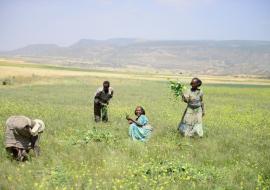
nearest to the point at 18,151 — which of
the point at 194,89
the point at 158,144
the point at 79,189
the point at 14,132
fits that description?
the point at 14,132

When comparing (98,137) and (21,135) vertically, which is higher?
(21,135)

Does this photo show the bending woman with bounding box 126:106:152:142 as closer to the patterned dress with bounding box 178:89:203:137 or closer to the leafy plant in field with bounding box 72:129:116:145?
the leafy plant in field with bounding box 72:129:116:145

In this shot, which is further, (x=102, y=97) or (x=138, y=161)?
(x=102, y=97)

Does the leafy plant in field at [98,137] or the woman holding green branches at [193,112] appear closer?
the leafy plant in field at [98,137]

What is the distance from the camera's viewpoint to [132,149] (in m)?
11.7

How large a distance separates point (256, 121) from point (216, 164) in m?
10.9

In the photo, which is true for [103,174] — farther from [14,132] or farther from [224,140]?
[224,140]

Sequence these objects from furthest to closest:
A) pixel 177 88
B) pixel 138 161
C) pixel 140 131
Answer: pixel 177 88
pixel 140 131
pixel 138 161

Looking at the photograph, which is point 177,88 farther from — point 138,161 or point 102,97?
point 138,161

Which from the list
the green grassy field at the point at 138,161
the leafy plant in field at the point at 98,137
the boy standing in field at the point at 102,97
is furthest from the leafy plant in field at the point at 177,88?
the boy standing in field at the point at 102,97

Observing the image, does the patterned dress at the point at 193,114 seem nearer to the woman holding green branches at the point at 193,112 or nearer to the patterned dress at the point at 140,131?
the woman holding green branches at the point at 193,112

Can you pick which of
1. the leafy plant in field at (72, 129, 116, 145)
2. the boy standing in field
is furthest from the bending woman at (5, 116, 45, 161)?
the boy standing in field

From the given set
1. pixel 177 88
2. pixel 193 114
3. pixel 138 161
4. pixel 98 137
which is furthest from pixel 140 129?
pixel 138 161

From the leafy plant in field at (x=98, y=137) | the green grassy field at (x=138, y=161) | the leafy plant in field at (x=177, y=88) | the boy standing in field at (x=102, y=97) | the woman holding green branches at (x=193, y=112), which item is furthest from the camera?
the boy standing in field at (x=102, y=97)
